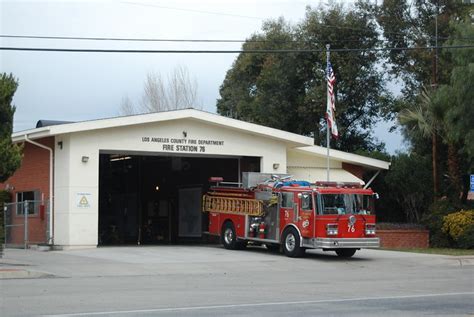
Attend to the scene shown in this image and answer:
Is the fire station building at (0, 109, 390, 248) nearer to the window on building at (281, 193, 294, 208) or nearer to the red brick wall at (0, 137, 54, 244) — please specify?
the red brick wall at (0, 137, 54, 244)

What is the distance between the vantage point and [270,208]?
25016 millimetres

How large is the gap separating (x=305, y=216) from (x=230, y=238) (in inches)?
180

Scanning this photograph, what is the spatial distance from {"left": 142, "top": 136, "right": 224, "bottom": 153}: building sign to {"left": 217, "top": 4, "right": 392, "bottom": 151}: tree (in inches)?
531

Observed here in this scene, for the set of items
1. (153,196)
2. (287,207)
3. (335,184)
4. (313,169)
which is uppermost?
(313,169)

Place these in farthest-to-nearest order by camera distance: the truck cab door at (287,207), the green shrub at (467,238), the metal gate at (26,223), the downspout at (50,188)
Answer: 1. the green shrub at (467,238)
2. the metal gate at (26,223)
3. the downspout at (50,188)
4. the truck cab door at (287,207)

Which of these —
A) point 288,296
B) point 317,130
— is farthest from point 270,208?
point 317,130

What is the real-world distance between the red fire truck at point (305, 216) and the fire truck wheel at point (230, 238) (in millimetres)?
Answer: 196

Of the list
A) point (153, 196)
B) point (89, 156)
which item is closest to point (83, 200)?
point (89, 156)

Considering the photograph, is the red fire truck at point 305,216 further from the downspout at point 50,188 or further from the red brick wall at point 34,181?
the red brick wall at point 34,181

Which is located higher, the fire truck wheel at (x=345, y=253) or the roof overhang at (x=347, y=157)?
the roof overhang at (x=347, y=157)

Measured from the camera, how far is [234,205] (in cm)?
2670

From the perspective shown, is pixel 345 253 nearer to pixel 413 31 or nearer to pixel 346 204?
pixel 346 204

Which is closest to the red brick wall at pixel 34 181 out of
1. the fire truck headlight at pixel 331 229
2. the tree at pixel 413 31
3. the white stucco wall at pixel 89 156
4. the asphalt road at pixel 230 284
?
the white stucco wall at pixel 89 156

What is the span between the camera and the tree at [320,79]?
42.5m
